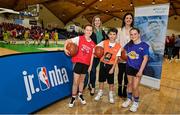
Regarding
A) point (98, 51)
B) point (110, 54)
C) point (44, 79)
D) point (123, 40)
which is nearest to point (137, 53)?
point (110, 54)

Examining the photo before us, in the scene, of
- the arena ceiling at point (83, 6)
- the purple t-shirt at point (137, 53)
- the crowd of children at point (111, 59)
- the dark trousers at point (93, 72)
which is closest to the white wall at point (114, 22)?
the arena ceiling at point (83, 6)

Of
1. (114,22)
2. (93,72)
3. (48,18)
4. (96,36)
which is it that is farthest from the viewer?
(114,22)

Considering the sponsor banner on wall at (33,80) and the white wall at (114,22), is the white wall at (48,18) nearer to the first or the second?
the white wall at (114,22)

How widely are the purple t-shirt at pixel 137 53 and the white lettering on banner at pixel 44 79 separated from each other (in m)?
1.25

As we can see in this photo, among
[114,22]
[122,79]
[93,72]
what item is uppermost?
[114,22]

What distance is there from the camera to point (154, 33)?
Answer: 515 cm

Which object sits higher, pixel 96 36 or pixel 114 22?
pixel 114 22

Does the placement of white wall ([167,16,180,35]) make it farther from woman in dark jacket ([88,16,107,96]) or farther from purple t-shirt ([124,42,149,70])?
purple t-shirt ([124,42,149,70])

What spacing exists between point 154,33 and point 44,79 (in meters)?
3.01

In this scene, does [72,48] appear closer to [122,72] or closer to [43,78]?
[43,78]

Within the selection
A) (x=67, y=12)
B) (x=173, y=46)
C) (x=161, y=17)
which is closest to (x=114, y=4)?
(x=67, y=12)

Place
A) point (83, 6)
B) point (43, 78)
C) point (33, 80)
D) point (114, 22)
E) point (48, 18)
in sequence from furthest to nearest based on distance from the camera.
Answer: point (114, 22) < point (48, 18) < point (83, 6) < point (43, 78) < point (33, 80)

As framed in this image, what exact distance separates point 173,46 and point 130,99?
10532 millimetres

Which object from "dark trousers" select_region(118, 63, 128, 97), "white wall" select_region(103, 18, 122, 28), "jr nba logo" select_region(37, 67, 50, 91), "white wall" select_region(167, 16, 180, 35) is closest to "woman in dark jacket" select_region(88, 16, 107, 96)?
"dark trousers" select_region(118, 63, 128, 97)
